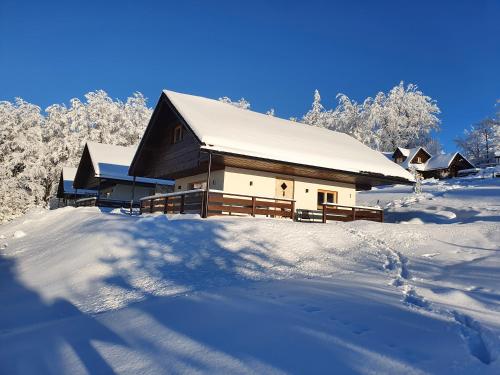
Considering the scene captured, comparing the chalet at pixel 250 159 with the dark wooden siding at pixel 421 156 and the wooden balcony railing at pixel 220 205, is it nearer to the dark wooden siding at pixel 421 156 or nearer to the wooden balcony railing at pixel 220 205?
the wooden balcony railing at pixel 220 205

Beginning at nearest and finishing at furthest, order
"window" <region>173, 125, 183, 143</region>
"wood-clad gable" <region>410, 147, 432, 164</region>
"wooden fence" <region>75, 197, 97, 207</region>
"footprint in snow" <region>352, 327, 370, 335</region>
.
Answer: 1. "footprint in snow" <region>352, 327, 370, 335</region>
2. "window" <region>173, 125, 183, 143</region>
3. "wooden fence" <region>75, 197, 97, 207</region>
4. "wood-clad gable" <region>410, 147, 432, 164</region>

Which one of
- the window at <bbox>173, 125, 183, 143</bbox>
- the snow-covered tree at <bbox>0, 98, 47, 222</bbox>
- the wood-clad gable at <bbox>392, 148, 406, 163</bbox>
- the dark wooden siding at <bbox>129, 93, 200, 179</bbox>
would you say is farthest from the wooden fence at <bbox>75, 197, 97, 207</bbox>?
the wood-clad gable at <bbox>392, 148, 406, 163</bbox>

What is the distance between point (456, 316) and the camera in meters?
5.24

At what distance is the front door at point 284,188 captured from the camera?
799 inches

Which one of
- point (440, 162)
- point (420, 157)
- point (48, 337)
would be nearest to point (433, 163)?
point (440, 162)

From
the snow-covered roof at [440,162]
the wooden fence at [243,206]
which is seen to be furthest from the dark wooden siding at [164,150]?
the snow-covered roof at [440,162]

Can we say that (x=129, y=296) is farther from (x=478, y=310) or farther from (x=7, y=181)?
(x=7, y=181)

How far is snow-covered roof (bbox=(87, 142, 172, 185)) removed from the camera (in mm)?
29625

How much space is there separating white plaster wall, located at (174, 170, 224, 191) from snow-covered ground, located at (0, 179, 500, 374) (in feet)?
18.2

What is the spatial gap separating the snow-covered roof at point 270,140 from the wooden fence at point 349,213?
73.1 inches

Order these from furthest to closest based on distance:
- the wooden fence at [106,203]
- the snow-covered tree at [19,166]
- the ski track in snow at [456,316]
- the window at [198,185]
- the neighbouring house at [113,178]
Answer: the snow-covered tree at [19,166] → the neighbouring house at [113,178] → the wooden fence at [106,203] → the window at [198,185] → the ski track in snow at [456,316]

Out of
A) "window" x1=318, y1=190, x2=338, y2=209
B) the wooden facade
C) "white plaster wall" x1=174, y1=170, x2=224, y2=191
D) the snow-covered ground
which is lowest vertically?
the snow-covered ground

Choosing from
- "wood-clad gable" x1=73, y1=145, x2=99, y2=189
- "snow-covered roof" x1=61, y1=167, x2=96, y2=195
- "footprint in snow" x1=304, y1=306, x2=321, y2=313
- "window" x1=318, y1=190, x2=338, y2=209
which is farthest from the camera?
"snow-covered roof" x1=61, y1=167, x2=96, y2=195

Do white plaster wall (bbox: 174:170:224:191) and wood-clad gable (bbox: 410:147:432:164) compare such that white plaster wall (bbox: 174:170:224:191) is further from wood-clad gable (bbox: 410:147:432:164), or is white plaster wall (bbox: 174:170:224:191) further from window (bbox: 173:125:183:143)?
wood-clad gable (bbox: 410:147:432:164)
